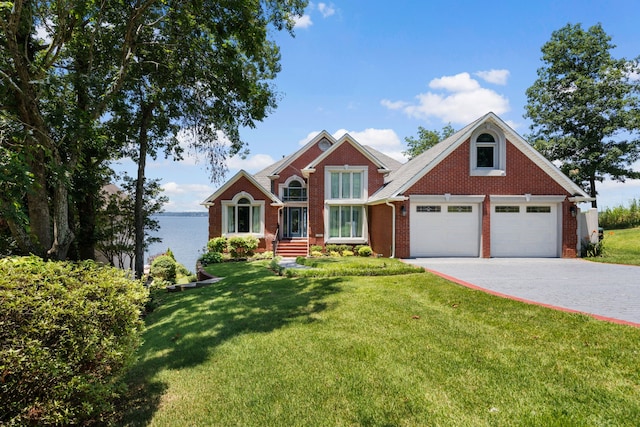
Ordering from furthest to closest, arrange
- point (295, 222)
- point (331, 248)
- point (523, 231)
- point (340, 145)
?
point (295, 222) → point (340, 145) → point (331, 248) → point (523, 231)

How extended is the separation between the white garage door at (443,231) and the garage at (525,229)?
102 cm

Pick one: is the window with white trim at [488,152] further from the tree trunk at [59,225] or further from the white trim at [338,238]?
the tree trunk at [59,225]

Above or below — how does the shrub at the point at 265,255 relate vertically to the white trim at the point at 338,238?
below

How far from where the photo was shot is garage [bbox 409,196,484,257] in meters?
14.3

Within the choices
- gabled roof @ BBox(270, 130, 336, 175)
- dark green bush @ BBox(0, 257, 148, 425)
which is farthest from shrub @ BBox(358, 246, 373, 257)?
dark green bush @ BBox(0, 257, 148, 425)

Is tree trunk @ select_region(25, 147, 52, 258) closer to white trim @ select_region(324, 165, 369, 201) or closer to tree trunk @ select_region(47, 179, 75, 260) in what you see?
tree trunk @ select_region(47, 179, 75, 260)

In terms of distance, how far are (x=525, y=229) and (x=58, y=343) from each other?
16878 millimetres

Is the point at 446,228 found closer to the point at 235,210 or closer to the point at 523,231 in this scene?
the point at 523,231

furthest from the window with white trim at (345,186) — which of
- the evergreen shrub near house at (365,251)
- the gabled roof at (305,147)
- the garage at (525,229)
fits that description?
the garage at (525,229)

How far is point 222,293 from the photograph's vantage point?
9.25 meters

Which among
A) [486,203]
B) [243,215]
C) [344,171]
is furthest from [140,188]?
[486,203]

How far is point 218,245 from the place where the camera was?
60.0 feet

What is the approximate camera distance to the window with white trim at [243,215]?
1938cm

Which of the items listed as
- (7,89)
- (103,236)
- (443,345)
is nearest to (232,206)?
(103,236)
